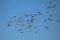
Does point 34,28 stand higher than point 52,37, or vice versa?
point 34,28

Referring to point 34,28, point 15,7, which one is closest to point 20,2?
point 15,7

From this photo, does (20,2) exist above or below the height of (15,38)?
above

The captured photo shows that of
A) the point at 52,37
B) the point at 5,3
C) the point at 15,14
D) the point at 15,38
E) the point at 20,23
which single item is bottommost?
the point at 52,37

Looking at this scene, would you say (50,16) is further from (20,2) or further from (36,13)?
(20,2)

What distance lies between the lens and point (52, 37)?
2.17 meters

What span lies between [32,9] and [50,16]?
30cm

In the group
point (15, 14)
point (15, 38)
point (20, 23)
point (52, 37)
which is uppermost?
point (15, 14)

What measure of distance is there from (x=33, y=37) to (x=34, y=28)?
140 millimetres

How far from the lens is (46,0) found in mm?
2178

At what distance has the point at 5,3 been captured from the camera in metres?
2.15

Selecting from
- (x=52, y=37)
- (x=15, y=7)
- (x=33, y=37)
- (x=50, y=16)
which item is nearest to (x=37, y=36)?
(x=33, y=37)

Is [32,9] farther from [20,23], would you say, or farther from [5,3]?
[5,3]

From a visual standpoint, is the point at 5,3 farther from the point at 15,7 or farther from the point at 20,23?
the point at 20,23

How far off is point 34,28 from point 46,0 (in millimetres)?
480
